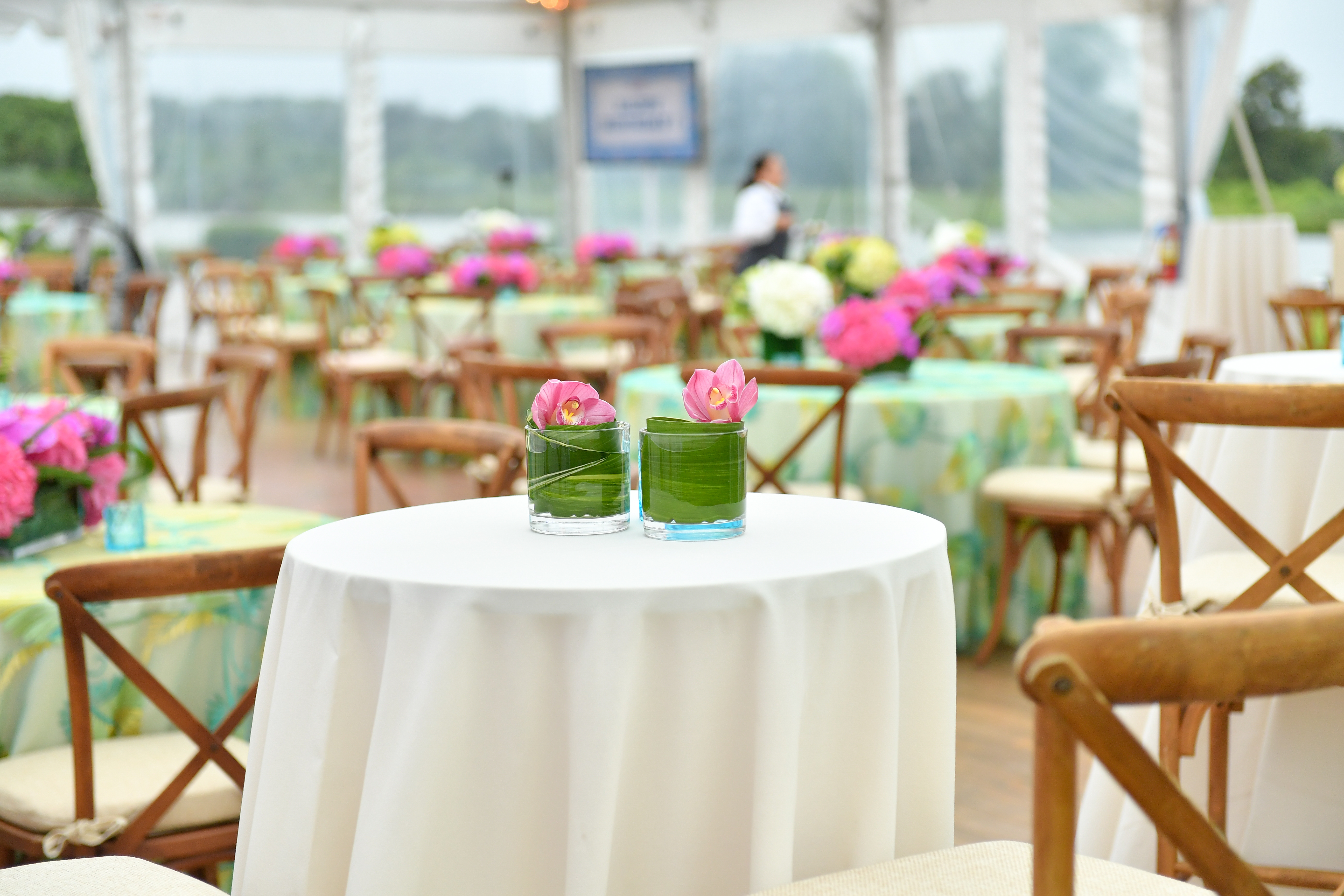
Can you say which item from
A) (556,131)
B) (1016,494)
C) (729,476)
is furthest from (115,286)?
(729,476)

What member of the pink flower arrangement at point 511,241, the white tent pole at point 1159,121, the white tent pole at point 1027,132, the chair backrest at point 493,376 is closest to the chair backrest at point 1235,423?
the chair backrest at point 493,376

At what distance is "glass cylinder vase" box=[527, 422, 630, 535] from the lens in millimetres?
1770

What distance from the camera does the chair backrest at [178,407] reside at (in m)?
3.41

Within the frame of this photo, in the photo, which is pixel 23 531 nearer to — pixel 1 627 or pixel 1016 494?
pixel 1 627

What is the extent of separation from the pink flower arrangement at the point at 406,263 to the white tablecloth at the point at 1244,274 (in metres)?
4.00

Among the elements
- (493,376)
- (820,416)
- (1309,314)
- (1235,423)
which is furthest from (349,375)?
(1235,423)

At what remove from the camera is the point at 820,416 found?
3902mm

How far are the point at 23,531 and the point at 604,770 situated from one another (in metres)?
1.44

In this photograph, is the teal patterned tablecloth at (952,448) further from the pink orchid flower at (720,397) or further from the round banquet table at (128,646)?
the pink orchid flower at (720,397)

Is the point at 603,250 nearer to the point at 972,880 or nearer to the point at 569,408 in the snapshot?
the point at 569,408

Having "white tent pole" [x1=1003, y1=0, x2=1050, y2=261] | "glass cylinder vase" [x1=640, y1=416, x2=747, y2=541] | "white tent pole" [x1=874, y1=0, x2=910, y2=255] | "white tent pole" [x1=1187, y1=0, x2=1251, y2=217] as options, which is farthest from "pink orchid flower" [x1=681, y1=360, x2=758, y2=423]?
"white tent pole" [x1=874, y1=0, x2=910, y2=255]

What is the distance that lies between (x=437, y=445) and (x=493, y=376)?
52.7 inches

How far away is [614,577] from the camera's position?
1521 mm

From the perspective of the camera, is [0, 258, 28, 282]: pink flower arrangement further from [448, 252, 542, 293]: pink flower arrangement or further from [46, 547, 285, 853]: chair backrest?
[46, 547, 285, 853]: chair backrest
